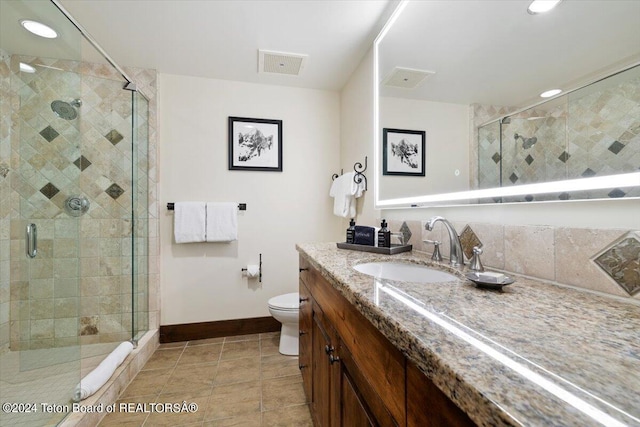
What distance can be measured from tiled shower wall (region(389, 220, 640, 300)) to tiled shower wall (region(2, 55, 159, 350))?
7.49ft

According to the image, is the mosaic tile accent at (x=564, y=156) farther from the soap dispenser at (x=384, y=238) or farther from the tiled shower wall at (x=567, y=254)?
the soap dispenser at (x=384, y=238)

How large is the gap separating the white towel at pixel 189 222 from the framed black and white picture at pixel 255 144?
1.54ft

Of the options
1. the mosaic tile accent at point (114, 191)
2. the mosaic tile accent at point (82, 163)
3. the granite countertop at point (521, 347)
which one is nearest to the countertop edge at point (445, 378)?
the granite countertop at point (521, 347)

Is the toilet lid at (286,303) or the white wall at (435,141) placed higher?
the white wall at (435,141)

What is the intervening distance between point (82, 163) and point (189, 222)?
0.80 meters

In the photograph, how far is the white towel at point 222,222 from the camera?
226cm

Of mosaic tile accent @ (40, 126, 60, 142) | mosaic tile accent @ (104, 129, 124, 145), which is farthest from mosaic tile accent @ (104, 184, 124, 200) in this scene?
mosaic tile accent @ (40, 126, 60, 142)

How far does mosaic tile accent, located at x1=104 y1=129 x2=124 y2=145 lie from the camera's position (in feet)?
6.86

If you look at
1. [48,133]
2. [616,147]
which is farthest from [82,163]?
[616,147]

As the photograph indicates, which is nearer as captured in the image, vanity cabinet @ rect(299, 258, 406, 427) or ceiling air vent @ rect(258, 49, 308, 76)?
vanity cabinet @ rect(299, 258, 406, 427)

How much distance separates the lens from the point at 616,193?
0.65 metres

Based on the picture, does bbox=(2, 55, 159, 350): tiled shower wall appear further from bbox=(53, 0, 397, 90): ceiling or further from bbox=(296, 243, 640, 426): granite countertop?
bbox=(296, 243, 640, 426): granite countertop

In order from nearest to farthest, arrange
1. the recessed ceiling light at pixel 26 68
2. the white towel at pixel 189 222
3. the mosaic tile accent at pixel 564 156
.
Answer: the mosaic tile accent at pixel 564 156 → the recessed ceiling light at pixel 26 68 → the white towel at pixel 189 222

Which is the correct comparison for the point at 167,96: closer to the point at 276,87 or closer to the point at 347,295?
the point at 276,87
